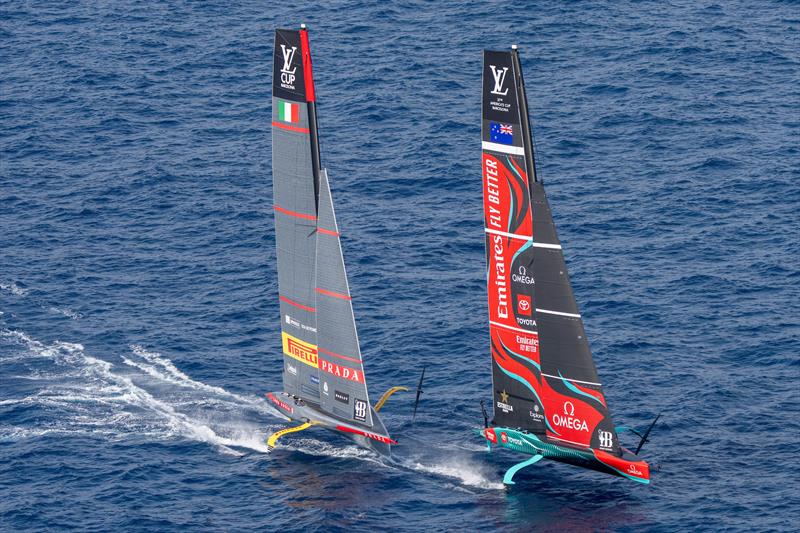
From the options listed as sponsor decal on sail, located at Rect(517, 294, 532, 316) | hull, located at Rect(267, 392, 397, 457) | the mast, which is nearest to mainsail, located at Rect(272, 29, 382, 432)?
hull, located at Rect(267, 392, 397, 457)

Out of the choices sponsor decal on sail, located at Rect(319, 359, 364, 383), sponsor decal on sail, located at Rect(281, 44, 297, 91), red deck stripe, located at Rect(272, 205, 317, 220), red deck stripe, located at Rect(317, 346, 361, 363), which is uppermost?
sponsor decal on sail, located at Rect(281, 44, 297, 91)

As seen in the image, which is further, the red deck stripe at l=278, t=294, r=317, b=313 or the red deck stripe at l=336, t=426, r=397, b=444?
the red deck stripe at l=278, t=294, r=317, b=313

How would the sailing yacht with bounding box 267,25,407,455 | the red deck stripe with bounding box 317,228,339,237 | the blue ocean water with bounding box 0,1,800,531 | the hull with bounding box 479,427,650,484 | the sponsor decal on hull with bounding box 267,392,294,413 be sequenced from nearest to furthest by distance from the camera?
the hull with bounding box 479,427,650,484
the red deck stripe with bounding box 317,228,339,237
the sailing yacht with bounding box 267,25,407,455
the blue ocean water with bounding box 0,1,800,531
the sponsor decal on hull with bounding box 267,392,294,413

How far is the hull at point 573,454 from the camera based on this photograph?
260 feet

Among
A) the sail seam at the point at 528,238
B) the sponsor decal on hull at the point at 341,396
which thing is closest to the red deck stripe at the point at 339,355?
the sponsor decal on hull at the point at 341,396

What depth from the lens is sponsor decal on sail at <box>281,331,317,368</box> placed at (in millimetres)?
87750

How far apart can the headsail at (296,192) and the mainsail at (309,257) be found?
6 centimetres

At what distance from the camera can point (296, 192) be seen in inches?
3297

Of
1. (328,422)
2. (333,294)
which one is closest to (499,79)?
(333,294)

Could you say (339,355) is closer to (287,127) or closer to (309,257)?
(309,257)

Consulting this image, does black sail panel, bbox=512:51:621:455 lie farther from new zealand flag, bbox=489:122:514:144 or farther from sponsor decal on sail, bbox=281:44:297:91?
sponsor decal on sail, bbox=281:44:297:91

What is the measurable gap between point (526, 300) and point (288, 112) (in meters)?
17.0

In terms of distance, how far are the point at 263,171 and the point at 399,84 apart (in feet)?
65.3

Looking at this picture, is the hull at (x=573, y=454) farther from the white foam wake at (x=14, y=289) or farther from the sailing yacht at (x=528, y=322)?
the white foam wake at (x=14, y=289)
